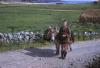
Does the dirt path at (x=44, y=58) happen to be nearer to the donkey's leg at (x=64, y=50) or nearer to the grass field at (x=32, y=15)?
the donkey's leg at (x=64, y=50)

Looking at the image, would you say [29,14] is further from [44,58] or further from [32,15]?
[44,58]

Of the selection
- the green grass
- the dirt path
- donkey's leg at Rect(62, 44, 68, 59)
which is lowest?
the green grass

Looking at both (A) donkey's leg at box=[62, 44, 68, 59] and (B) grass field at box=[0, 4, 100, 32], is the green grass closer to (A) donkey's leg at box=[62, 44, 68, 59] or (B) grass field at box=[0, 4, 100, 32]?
(B) grass field at box=[0, 4, 100, 32]

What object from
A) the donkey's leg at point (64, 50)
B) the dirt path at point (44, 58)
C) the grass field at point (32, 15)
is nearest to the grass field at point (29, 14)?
the grass field at point (32, 15)

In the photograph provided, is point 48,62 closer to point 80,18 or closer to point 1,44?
point 1,44

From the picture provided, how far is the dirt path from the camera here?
1366 centimetres

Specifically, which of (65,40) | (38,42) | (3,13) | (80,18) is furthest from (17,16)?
(65,40)

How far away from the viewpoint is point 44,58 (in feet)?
49.2

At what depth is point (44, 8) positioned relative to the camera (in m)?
37.1

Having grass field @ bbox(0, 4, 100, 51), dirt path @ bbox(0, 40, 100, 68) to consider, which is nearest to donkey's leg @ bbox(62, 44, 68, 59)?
dirt path @ bbox(0, 40, 100, 68)

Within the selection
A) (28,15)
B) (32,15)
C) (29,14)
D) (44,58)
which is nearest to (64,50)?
(44,58)

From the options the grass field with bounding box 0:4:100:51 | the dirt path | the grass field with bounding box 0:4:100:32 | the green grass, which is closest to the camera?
the dirt path

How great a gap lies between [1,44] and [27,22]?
1573 cm

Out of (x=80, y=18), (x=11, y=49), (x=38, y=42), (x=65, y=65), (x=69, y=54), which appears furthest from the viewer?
(x=80, y=18)
